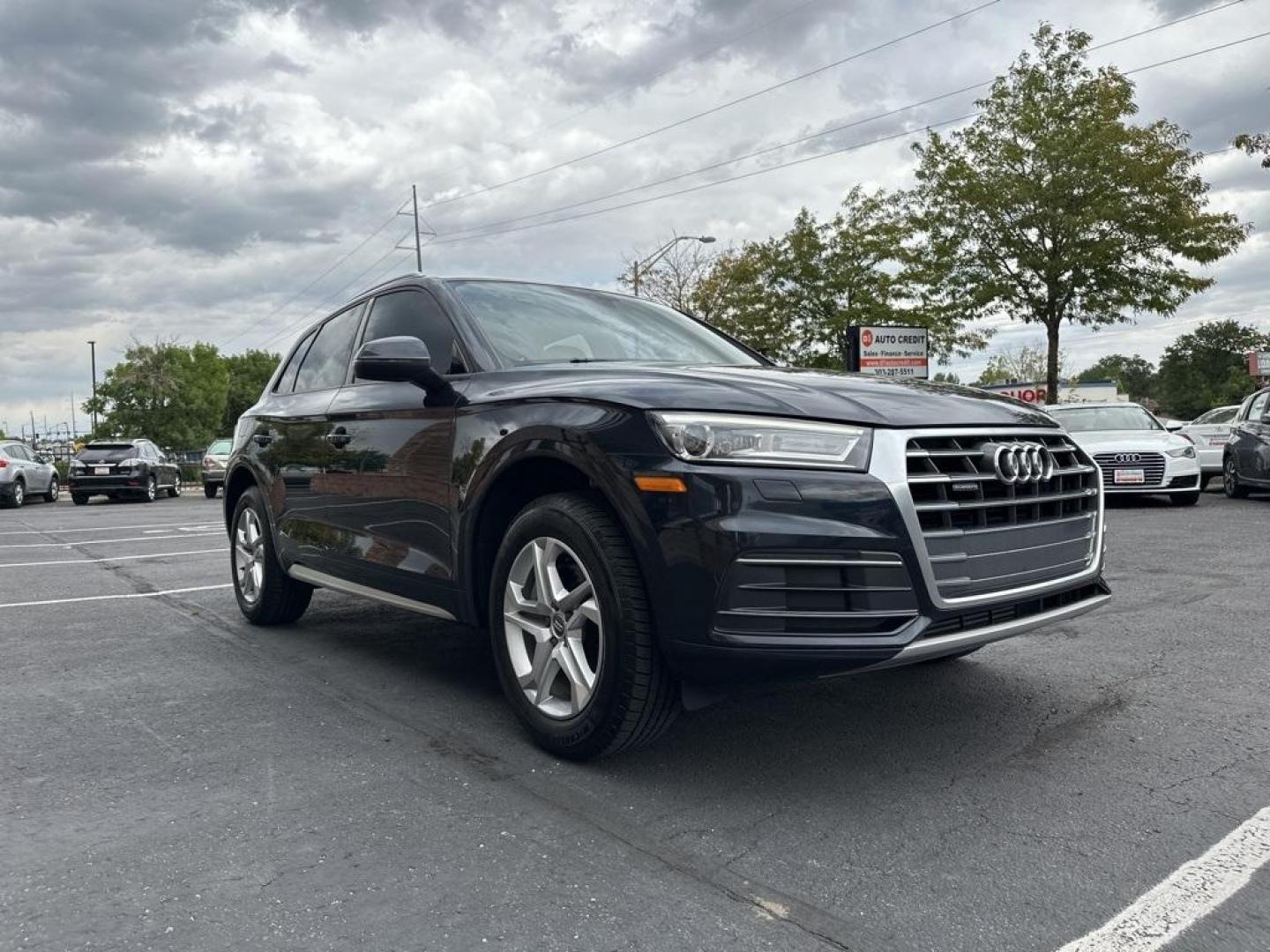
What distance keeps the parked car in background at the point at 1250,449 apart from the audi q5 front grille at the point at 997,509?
1194 centimetres

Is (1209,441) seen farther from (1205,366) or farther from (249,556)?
(1205,366)

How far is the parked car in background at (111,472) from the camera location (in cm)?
2427

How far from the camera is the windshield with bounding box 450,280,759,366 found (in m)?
4.06

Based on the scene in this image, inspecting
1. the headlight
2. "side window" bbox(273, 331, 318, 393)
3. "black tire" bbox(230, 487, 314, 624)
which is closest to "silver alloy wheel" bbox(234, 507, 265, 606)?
"black tire" bbox(230, 487, 314, 624)

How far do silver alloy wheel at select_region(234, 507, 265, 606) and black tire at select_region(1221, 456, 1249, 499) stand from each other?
13381 mm

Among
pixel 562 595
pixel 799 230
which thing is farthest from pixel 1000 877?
pixel 799 230

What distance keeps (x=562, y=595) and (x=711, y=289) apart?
3400 cm

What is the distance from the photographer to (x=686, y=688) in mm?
2992

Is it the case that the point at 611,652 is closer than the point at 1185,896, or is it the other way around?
the point at 1185,896

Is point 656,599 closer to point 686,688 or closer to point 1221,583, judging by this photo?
point 686,688

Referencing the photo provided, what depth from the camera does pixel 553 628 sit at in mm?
3287

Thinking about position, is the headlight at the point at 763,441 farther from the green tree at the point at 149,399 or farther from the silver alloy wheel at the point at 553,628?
the green tree at the point at 149,399

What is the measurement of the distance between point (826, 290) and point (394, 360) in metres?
28.6

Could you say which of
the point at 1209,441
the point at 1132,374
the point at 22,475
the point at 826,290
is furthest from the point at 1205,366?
the point at 22,475
